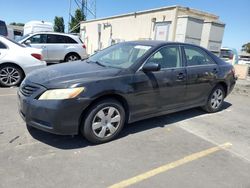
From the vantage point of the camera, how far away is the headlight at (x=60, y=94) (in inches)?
125

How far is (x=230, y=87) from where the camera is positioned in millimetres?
5734

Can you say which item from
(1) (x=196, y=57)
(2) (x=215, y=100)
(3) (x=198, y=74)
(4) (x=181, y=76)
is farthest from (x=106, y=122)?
(2) (x=215, y=100)

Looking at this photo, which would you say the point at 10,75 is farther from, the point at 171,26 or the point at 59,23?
the point at 59,23

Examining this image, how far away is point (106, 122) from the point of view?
11.9 feet

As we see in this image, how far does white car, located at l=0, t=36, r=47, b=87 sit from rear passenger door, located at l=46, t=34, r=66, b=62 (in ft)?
13.3

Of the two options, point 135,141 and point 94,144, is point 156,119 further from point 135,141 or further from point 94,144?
point 94,144

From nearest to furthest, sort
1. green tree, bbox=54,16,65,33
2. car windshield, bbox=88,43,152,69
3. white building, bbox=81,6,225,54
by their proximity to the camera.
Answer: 1. car windshield, bbox=88,43,152,69
2. white building, bbox=81,6,225,54
3. green tree, bbox=54,16,65,33

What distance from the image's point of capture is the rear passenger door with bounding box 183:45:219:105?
4.67 metres

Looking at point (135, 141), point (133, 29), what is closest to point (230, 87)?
point (135, 141)

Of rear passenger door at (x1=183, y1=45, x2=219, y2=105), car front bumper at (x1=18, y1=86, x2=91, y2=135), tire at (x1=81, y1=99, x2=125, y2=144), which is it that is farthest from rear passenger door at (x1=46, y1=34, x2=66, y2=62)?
tire at (x1=81, y1=99, x2=125, y2=144)

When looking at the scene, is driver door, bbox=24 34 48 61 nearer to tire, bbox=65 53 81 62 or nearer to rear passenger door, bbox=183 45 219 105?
tire, bbox=65 53 81 62

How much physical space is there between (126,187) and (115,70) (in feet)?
5.79

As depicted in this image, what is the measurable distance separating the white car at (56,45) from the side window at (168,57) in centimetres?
747

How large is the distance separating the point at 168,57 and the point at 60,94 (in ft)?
7.03
